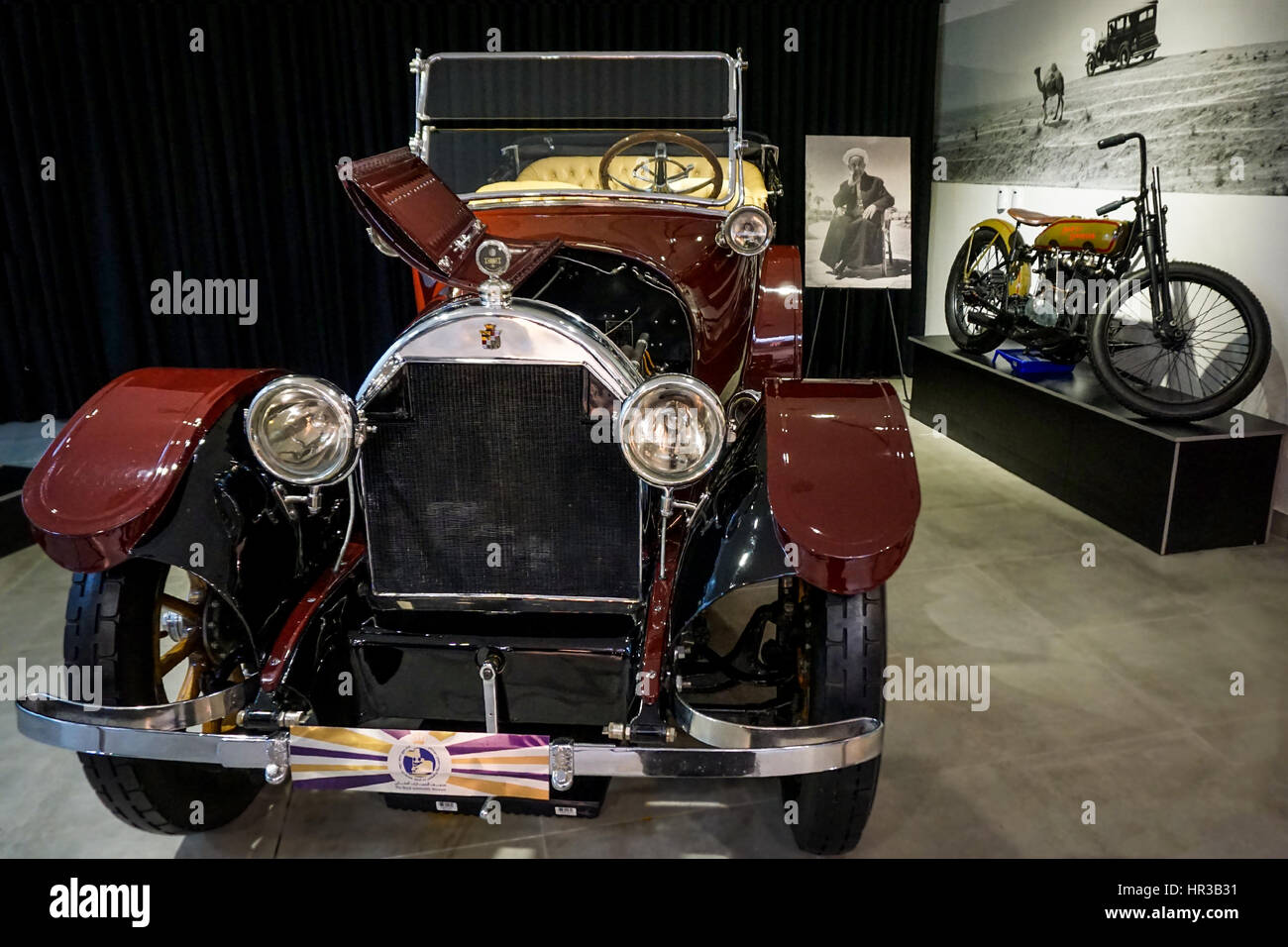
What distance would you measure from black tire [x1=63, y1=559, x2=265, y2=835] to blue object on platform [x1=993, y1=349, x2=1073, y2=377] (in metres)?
3.97

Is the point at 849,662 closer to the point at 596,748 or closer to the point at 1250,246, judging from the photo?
the point at 596,748

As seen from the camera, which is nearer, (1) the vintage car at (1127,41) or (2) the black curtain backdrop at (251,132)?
(1) the vintage car at (1127,41)

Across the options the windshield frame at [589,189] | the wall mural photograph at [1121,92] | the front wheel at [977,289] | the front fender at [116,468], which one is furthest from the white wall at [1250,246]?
the front fender at [116,468]

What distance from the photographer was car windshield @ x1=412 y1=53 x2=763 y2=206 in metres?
2.98

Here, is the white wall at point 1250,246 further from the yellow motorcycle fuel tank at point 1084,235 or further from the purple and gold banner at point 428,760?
the purple and gold banner at point 428,760

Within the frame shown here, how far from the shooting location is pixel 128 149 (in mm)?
5699

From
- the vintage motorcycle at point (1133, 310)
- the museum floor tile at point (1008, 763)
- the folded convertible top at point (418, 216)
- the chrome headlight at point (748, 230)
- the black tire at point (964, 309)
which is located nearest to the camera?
the folded convertible top at point (418, 216)

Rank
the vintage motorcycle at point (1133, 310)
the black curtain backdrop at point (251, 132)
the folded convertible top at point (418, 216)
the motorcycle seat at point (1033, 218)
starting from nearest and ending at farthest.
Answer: the folded convertible top at point (418, 216) → the vintage motorcycle at point (1133, 310) → the motorcycle seat at point (1033, 218) → the black curtain backdrop at point (251, 132)

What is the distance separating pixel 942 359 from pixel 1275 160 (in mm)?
1943

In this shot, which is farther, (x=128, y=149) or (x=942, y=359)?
(x=128, y=149)

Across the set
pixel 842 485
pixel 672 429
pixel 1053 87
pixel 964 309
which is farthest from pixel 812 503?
pixel 1053 87

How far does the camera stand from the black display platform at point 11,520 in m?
Result: 3.82
